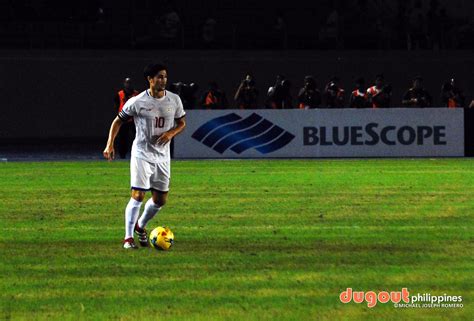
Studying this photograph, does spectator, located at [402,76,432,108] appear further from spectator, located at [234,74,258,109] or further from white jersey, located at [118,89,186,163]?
white jersey, located at [118,89,186,163]

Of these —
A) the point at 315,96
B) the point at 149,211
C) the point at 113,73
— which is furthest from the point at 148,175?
the point at 113,73

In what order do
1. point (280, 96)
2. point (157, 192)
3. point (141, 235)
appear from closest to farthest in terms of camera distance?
point (157, 192) < point (141, 235) < point (280, 96)

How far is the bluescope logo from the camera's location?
30.1m

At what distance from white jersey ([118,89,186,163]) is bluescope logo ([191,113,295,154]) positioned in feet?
55.9

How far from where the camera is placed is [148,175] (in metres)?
12.9

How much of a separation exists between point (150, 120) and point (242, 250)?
5.92 ft

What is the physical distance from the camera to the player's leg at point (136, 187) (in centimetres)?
1280

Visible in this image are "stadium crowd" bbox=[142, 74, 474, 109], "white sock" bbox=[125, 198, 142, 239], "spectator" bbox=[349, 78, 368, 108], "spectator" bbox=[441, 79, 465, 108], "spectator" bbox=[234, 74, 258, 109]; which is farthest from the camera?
"spectator" bbox=[441, 79, 465, 108]

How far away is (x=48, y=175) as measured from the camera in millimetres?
25156

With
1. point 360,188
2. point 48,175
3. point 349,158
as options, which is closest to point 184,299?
point 360,188

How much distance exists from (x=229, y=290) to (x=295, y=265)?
164cm

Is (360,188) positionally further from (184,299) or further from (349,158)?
(184,299)
